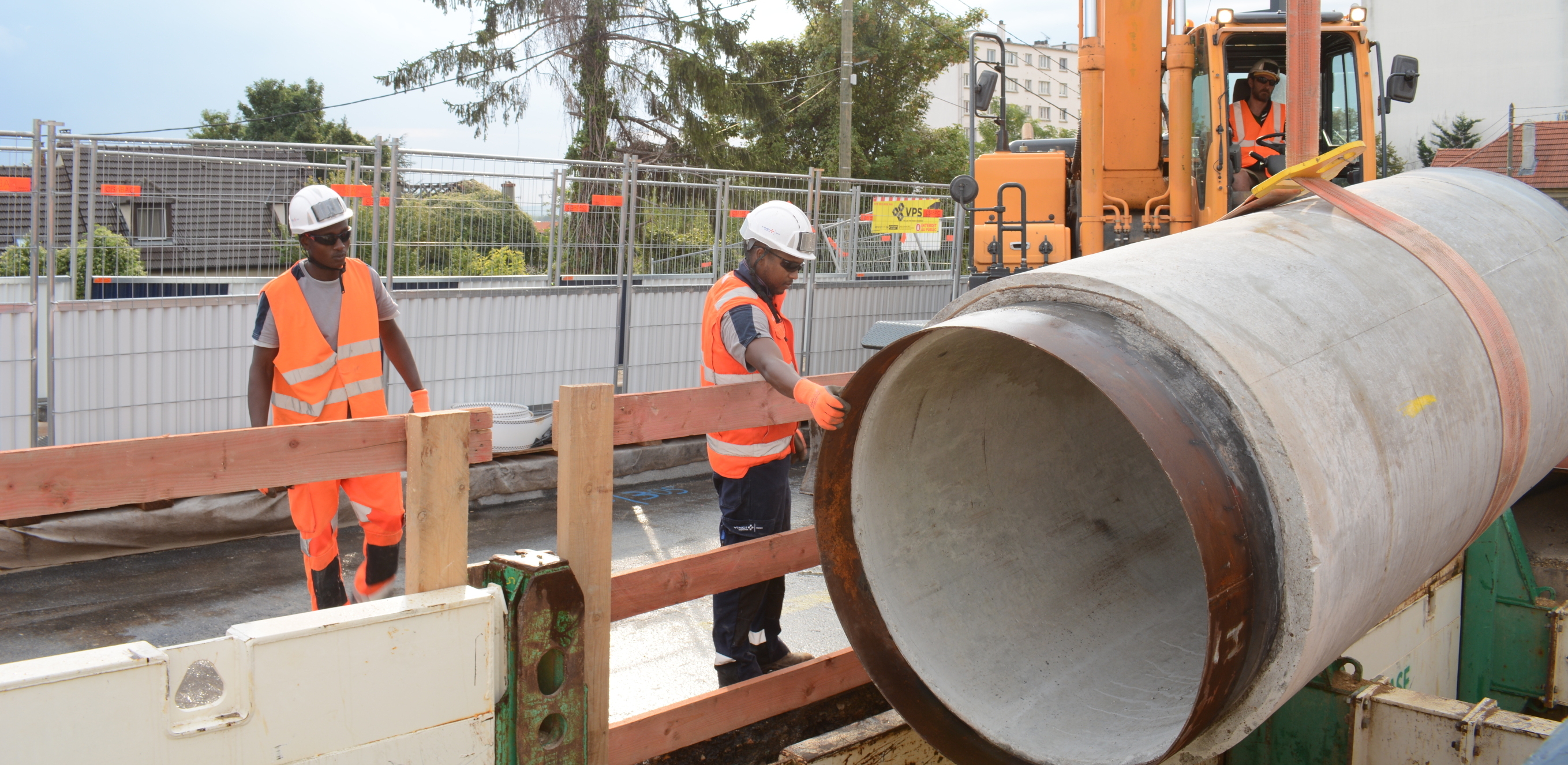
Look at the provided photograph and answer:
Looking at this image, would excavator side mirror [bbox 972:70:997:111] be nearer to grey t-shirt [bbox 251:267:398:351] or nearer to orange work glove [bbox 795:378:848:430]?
grey t-shirt [bbox 251:267:398:351]

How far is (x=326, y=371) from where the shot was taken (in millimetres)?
4199

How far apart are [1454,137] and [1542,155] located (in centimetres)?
1493

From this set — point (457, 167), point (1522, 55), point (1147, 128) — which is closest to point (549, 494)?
point (457, 167)

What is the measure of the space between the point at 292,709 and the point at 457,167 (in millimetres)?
6235

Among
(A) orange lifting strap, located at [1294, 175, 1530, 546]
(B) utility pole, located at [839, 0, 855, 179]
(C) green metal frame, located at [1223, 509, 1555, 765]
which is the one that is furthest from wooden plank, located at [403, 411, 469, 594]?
(B) utility pole, located at [839, 0, 855, 179]

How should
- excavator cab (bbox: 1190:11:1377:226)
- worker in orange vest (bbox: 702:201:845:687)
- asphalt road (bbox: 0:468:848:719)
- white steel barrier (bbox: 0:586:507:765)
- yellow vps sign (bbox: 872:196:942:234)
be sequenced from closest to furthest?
white steel barrier (bbox: 0:586:507:765)
worker in orange vest (bbox: 702:201:845:687)
asphalt road (bbox: 0:468:848:719)
excavator cab (bbox: 1190:11:1377:226)
yellow vps sign (bbox: 872:196:942:234)

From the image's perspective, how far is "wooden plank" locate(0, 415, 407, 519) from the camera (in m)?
2.02

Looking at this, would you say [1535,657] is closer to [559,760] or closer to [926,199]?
[559,760]

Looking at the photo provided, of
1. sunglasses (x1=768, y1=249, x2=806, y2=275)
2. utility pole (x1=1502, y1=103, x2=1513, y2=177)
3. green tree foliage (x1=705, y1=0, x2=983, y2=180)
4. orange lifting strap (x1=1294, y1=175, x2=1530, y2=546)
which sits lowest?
orange lifting strap (x1=1294, y1=175, x2=1530, y2=546)

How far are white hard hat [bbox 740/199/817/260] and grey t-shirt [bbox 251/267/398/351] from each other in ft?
5.34

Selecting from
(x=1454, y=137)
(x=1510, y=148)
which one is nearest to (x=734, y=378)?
(x=1510, y=148)

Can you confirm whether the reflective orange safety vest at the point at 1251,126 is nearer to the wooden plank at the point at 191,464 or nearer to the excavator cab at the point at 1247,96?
the excavator cab at the point at 1247,96

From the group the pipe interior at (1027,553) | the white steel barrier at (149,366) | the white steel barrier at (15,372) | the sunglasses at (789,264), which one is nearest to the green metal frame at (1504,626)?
the pipe interior at (1027,553)

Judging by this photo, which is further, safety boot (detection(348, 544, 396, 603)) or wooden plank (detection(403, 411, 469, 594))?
safety boot (detection(348, 544, 396, 603))
